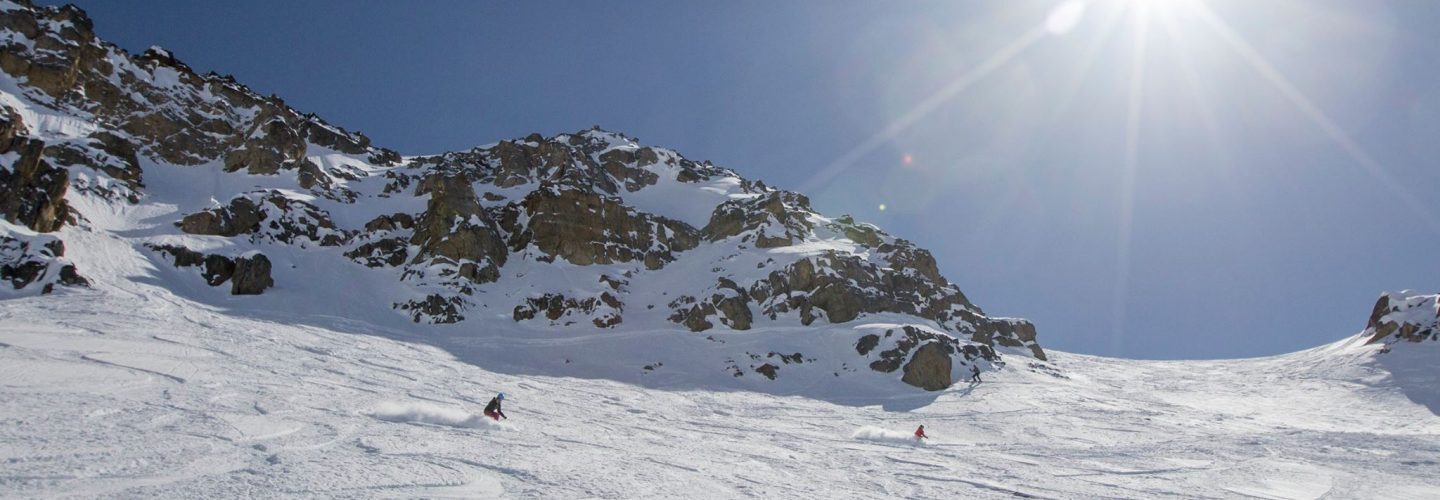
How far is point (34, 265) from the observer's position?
33.4 metres

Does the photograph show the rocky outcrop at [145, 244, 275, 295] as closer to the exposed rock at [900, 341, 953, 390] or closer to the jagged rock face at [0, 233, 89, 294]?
the jagged rock face at [0, 233, 89, 294]

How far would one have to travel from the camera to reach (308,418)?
15664 millimetres

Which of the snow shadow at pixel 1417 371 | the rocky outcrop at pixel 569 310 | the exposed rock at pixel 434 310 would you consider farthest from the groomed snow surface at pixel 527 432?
the rocky outcrop at pixel 569 310

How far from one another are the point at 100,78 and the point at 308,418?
86067mm

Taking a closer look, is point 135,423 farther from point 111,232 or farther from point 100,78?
point 100,78

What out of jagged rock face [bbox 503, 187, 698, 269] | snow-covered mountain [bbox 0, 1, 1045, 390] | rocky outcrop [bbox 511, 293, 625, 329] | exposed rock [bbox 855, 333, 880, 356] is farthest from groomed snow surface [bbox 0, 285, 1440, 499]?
jagged rock face [bbox 503, 187, 698, 269]

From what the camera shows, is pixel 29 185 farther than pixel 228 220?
No

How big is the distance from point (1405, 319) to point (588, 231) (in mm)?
73934

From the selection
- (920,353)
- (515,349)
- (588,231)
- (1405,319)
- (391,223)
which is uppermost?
(588,231)

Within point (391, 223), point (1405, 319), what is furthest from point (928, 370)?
point (391, 223)

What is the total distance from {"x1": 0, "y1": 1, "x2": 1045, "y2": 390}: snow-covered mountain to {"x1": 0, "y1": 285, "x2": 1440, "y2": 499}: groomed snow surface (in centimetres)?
793

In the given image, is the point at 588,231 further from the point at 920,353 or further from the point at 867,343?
the point at 920,353

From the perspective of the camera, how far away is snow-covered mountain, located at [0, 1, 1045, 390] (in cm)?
4609

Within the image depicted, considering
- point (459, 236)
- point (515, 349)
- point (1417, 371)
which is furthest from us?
point (459, 236)
